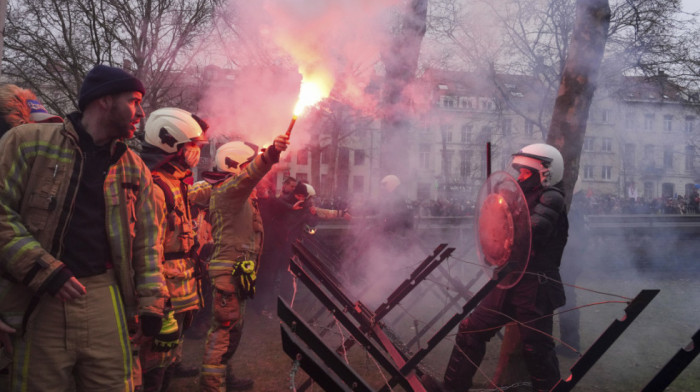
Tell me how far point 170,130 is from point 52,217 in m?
1.39

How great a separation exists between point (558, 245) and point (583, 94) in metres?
2.39

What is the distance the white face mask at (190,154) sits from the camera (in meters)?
3.27

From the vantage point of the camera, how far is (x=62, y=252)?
1.91 m

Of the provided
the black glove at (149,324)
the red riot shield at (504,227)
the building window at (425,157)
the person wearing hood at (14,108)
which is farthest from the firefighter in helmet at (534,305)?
the building window at (425,157)

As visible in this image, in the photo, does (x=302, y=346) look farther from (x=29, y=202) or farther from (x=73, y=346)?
(x=29, y=202)

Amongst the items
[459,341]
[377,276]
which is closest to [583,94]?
[459,341]

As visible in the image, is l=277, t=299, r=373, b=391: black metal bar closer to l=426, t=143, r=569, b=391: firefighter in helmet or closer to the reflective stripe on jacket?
the reflective stripe on jacket

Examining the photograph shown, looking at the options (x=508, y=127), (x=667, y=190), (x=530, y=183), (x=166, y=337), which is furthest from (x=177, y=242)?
(x=667, y=190)

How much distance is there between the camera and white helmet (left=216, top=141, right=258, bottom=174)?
13.8ft

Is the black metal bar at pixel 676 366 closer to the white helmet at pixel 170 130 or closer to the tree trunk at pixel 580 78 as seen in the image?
the white helmet at pixel 170 130

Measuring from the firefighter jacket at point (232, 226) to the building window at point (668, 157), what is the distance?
1377 cm

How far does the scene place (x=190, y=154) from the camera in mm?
3303

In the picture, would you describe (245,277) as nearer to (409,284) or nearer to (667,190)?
(409,284)

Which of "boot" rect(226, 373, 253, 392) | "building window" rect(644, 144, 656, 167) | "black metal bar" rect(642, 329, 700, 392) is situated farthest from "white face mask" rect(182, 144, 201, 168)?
"building window" rect(644, 144, 656, 167)
